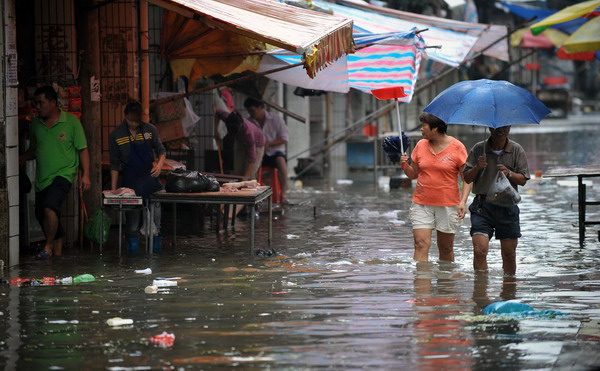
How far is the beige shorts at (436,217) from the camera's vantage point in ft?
32.9

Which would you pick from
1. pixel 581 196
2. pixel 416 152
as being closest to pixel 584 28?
pixel 581 196

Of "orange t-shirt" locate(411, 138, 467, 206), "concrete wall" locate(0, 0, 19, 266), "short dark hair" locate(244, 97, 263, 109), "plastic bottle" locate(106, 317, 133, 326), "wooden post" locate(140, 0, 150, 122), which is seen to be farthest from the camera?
"short dark hair" locate(244, 97, 263, 109)

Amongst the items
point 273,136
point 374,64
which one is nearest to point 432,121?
point 374,64

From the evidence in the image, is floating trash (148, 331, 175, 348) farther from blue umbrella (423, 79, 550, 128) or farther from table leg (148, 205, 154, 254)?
table leg (148, 205, 154, 254)

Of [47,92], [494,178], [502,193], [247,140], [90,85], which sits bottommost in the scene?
[502,193]

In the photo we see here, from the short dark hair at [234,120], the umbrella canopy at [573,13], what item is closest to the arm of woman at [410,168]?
the short dark hair at [234,120]

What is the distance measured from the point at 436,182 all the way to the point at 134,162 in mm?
3596

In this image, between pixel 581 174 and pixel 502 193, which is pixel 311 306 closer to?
pixel 502 193

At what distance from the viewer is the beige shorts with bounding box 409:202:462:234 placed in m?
10.0

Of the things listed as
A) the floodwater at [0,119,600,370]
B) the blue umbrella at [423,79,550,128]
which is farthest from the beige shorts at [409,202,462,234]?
the blue umbrella at [423,79,550,128]

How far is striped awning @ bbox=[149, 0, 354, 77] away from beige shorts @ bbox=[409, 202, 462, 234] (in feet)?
5.66

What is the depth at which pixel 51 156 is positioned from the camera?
11.4 metres

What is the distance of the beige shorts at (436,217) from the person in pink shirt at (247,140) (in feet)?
18.6

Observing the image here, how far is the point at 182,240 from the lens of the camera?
43.0 feet
